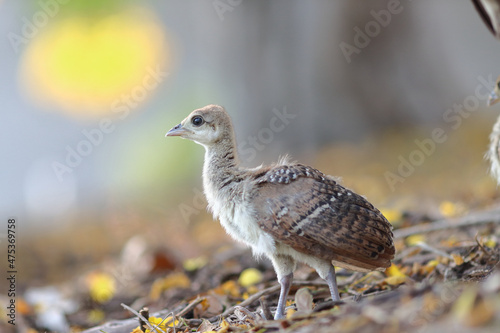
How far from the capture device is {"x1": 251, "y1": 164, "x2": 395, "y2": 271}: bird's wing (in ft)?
10.2

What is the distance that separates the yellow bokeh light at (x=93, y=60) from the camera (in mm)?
13648

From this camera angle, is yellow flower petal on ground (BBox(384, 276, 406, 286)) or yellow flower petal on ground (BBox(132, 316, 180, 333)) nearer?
yellow flower petal on ground (BBox(132, 316, 180, 333))

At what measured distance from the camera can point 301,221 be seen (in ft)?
10.3

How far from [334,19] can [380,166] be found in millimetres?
2555

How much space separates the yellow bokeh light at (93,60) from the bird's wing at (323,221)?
1044 centimetres
